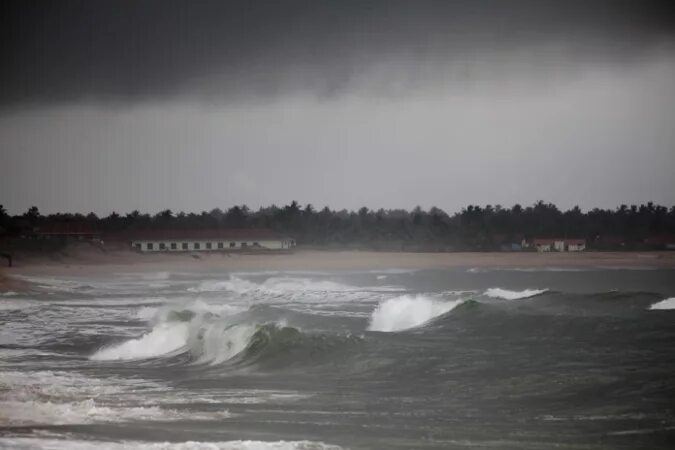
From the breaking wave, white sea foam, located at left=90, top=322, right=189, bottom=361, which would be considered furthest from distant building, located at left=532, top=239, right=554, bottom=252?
white sea foam, located at left=90, top=322, right=189, bottom=361

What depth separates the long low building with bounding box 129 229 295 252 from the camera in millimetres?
11516

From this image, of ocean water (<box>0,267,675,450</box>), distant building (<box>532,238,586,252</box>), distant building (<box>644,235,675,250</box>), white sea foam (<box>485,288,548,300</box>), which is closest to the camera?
ocean water (<box>0,267,675,450</box>)

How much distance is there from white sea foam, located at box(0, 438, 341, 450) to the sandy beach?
510 centimetres

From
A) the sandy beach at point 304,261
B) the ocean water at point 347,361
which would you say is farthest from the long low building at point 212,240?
the ocean water at point 347,361

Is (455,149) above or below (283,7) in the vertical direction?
below

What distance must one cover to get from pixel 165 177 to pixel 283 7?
10.7 ft

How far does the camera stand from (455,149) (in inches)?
337

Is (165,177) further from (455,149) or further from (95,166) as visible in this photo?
(455,149)

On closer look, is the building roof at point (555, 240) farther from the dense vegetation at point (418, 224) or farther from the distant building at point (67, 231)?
the distant building at point (67, 231)

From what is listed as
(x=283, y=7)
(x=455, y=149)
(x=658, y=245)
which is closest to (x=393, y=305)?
(x=455, y=149)

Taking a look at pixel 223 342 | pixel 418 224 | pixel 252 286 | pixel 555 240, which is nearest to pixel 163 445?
pixel 223 342

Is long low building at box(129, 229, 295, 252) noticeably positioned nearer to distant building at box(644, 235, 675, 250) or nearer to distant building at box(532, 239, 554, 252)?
distant building at box(532, 239, 554, 252)

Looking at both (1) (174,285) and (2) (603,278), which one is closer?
(2) (603,278)

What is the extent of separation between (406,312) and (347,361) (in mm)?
2675
